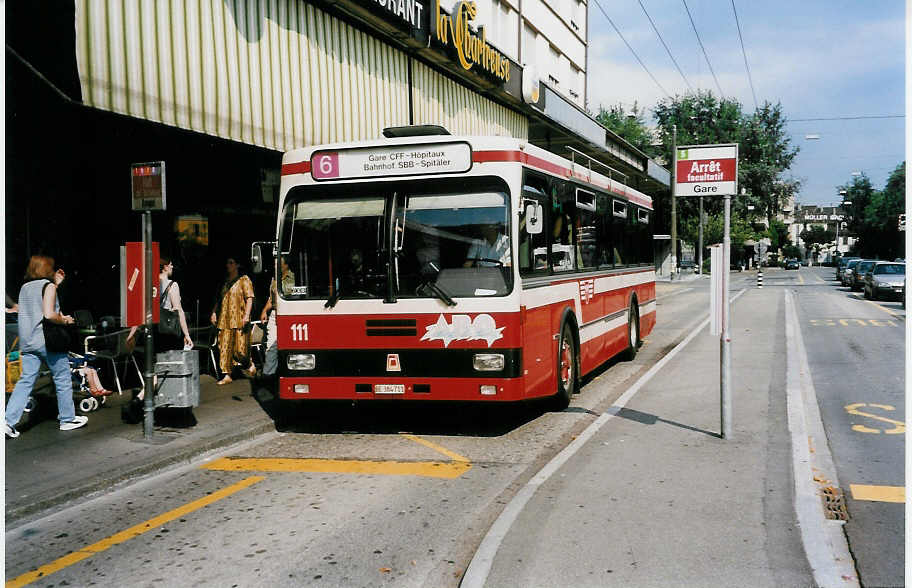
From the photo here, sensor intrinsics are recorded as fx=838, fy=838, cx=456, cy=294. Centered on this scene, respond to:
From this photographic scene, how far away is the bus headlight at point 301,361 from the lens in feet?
28.5

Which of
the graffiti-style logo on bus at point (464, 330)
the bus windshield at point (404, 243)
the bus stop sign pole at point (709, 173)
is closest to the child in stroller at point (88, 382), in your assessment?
the bus windshield at point (404, 243)

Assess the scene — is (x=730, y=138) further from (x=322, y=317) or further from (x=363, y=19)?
(x=322, y=317)

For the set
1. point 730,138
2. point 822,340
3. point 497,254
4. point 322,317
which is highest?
point 730,138

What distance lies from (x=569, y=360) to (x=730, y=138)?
72.1m

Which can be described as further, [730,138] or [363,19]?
[730,138]

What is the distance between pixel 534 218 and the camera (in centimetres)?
859

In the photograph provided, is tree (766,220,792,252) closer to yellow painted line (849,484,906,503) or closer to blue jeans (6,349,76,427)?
yellow painted line (849,484,906,503)

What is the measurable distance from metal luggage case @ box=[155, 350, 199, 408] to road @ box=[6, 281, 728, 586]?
2.85 feet

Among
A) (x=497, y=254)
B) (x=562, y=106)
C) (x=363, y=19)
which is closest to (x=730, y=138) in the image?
(x=562, y=106)

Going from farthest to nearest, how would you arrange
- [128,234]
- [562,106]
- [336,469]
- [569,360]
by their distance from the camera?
[562,106] → [128,234] → [569,360] → [336,469]

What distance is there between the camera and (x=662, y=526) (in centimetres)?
543

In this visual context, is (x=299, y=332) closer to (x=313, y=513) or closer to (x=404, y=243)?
(x=404, y=243)

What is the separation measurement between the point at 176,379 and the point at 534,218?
4057 millimetres

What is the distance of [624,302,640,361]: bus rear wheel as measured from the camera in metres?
14.8
